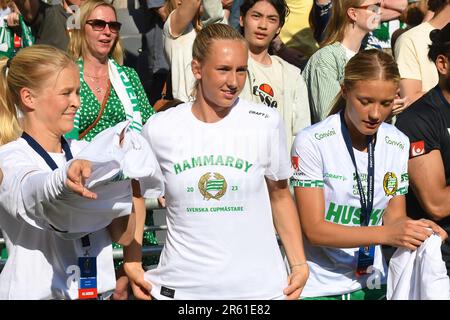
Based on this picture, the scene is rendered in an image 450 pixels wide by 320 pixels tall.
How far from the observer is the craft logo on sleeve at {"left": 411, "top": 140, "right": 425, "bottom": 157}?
5121mm

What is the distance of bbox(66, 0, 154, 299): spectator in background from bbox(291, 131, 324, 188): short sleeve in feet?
5.14

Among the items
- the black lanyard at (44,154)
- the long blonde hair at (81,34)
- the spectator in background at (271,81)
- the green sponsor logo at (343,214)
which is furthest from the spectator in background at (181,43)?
the black lanyard at (44,154)

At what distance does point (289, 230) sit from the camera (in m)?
4.43

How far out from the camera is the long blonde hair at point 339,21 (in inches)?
279

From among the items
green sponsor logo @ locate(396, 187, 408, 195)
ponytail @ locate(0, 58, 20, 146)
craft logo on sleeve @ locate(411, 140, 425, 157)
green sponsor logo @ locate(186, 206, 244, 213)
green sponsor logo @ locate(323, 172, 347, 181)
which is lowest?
green sponsor logo @ locate(186, 206, 244, 213)

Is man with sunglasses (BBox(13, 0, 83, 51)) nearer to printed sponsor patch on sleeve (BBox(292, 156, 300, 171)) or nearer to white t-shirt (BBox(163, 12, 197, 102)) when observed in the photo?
white t-shirt (BBox(163, 12, 197, 102))

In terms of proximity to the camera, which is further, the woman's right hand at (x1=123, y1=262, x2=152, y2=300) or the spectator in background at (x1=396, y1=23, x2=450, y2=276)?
the spectator in background at (x1=396, y1=23, x2=450, y2=276)

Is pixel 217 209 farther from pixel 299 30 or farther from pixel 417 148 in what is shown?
pixel 299 30

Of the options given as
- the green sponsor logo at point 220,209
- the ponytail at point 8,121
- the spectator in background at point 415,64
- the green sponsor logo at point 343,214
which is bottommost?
the green sponsor logo at point 343,214

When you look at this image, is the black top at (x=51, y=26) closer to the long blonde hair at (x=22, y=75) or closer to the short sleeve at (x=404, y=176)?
the long blonde hair at (x=22, y=75)

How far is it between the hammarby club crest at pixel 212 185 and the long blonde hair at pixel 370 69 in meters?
0.99

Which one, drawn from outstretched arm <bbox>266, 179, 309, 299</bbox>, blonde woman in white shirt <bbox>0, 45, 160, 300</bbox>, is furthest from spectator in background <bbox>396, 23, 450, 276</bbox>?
blonde woman in white shirt <bbox>0, 45, 160, 300</bbox>

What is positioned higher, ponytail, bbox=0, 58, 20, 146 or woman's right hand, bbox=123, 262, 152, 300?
ponytail, bbox=0, 58, 20, 146
